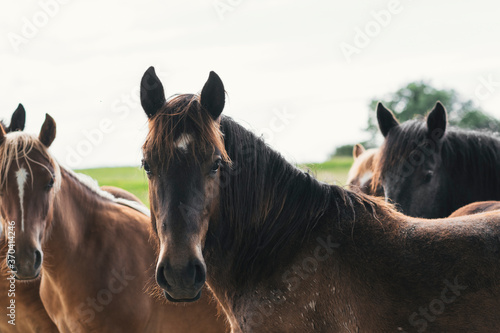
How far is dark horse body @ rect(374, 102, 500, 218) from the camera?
17.6ft

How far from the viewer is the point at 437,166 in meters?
5.50

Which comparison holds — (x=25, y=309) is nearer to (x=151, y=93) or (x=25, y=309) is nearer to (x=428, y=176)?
(x=151, y=93)

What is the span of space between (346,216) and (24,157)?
3130 mm

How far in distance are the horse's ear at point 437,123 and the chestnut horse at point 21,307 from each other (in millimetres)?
4760

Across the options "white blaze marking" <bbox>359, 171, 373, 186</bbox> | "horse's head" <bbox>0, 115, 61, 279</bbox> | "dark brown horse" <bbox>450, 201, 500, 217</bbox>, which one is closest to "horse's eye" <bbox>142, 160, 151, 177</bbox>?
"horse's head" <bbox>0, 115, 61, 279</bbox>

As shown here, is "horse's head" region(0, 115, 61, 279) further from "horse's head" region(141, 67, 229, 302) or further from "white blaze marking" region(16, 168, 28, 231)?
"horse's head" region(141, 67, 229, 302)

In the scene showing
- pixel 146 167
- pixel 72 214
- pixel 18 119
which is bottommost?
pixel 72 214

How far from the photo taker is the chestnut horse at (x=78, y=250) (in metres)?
4.51

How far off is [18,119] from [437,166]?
488 cm

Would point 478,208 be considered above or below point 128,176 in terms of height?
above

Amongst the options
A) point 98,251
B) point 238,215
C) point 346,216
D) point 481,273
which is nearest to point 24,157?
point 98,251

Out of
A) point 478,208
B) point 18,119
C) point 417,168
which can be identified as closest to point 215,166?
point 478,208

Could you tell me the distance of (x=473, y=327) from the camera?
2.79 meters

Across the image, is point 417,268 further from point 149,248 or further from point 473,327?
point 149,248
